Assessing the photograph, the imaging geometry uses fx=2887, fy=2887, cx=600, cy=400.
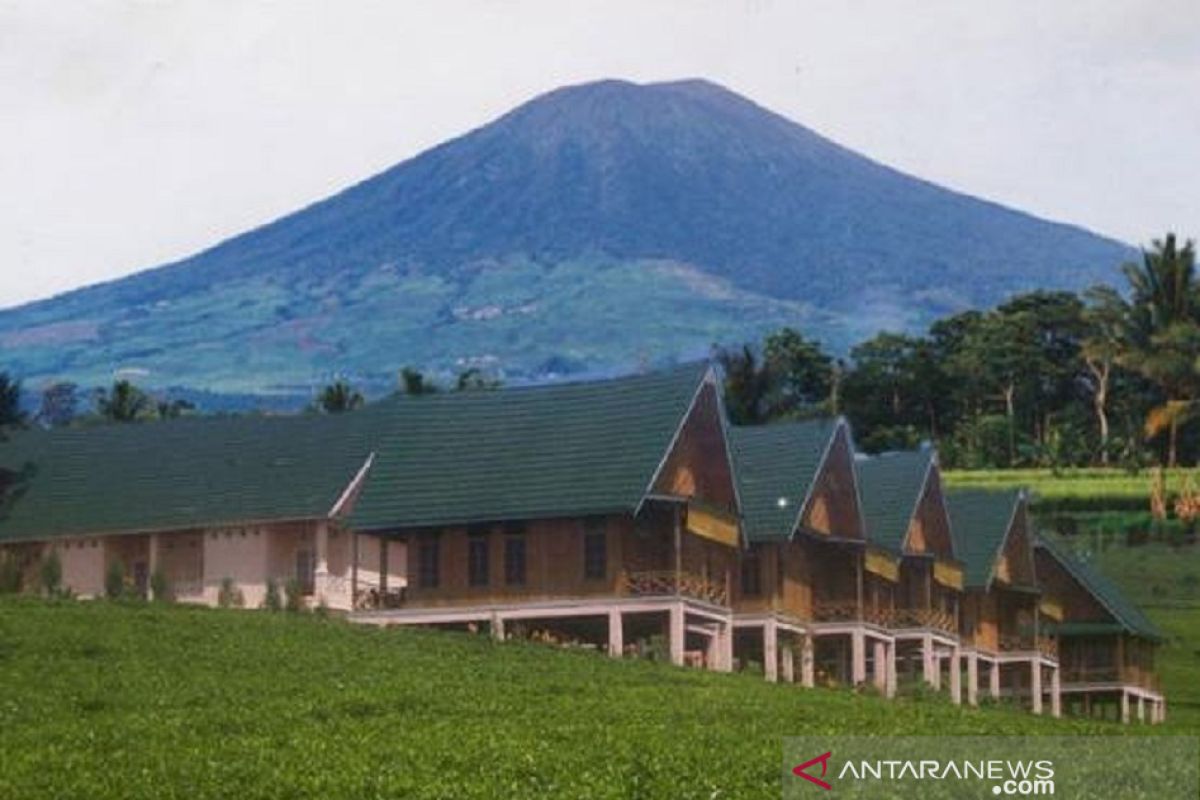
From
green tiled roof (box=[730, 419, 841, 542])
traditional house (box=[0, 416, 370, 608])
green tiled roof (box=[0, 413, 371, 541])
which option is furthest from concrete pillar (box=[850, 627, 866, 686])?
green tiled roof (box=[0, 413, 371, 541])

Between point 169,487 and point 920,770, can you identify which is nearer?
point 920,770

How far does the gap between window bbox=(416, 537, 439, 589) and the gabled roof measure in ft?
75.7

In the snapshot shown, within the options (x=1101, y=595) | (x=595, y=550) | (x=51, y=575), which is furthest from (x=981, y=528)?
(x=51, y=575)

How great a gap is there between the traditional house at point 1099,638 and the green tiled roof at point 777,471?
16.0 metres

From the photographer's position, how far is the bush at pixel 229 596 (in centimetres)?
5601

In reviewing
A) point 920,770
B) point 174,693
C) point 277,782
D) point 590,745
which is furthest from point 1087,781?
point 174,693

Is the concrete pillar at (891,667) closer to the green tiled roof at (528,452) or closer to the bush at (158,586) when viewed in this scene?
the green tiled roof at (528,452)

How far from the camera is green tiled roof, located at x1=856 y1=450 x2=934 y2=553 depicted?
63719 mm

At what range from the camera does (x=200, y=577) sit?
61.5 metres

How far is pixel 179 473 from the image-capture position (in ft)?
207

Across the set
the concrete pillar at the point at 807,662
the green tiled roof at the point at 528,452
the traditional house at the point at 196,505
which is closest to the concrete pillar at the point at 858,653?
the concrete pillar at the point at 807,662

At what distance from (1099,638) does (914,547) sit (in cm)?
1445

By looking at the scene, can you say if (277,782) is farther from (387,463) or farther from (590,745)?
(387,463)

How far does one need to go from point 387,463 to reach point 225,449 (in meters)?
7.64
